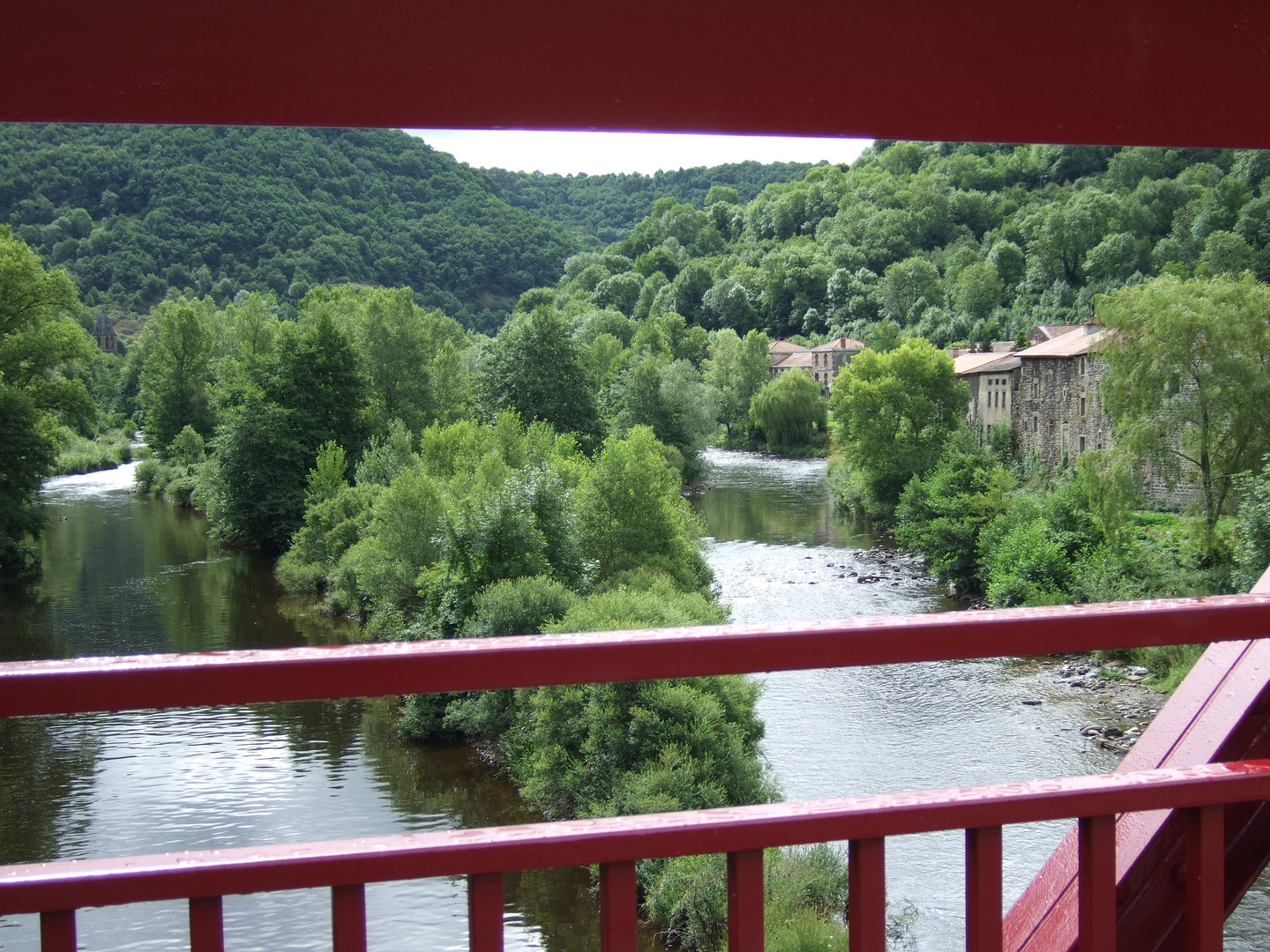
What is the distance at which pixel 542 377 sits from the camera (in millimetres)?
32156

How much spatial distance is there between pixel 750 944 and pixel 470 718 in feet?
44.6

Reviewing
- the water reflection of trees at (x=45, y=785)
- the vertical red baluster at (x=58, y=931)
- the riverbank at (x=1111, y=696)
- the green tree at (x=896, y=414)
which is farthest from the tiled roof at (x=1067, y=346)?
the vertical red baluster at (x=58, y=931)

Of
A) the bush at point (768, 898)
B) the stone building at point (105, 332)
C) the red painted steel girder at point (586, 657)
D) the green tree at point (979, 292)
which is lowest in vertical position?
the bush at point (768, 898)

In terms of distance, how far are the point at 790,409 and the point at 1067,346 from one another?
16741 mm

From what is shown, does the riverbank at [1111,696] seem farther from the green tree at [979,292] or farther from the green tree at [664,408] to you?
the green tree at [979,292]

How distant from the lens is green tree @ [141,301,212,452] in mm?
36844

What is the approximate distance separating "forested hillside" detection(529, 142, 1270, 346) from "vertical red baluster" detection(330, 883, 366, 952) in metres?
Result: 43.6

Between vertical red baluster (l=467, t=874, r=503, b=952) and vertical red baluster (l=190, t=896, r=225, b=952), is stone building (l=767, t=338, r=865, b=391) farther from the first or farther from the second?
vertical red baluster (l=190, t=896, r=225, b=952)

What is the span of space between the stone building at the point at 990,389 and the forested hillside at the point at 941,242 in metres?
11.6

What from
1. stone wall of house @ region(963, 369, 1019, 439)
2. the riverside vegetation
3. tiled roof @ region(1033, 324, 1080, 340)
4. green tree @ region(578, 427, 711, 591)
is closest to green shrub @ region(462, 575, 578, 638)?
the riverside vegetation

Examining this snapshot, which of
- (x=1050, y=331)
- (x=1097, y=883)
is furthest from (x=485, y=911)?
(x=1050, y=331)

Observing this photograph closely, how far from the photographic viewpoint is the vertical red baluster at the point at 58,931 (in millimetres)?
1018

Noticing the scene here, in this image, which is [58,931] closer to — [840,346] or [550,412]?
[550,412]

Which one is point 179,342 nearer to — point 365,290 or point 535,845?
point 365,290
